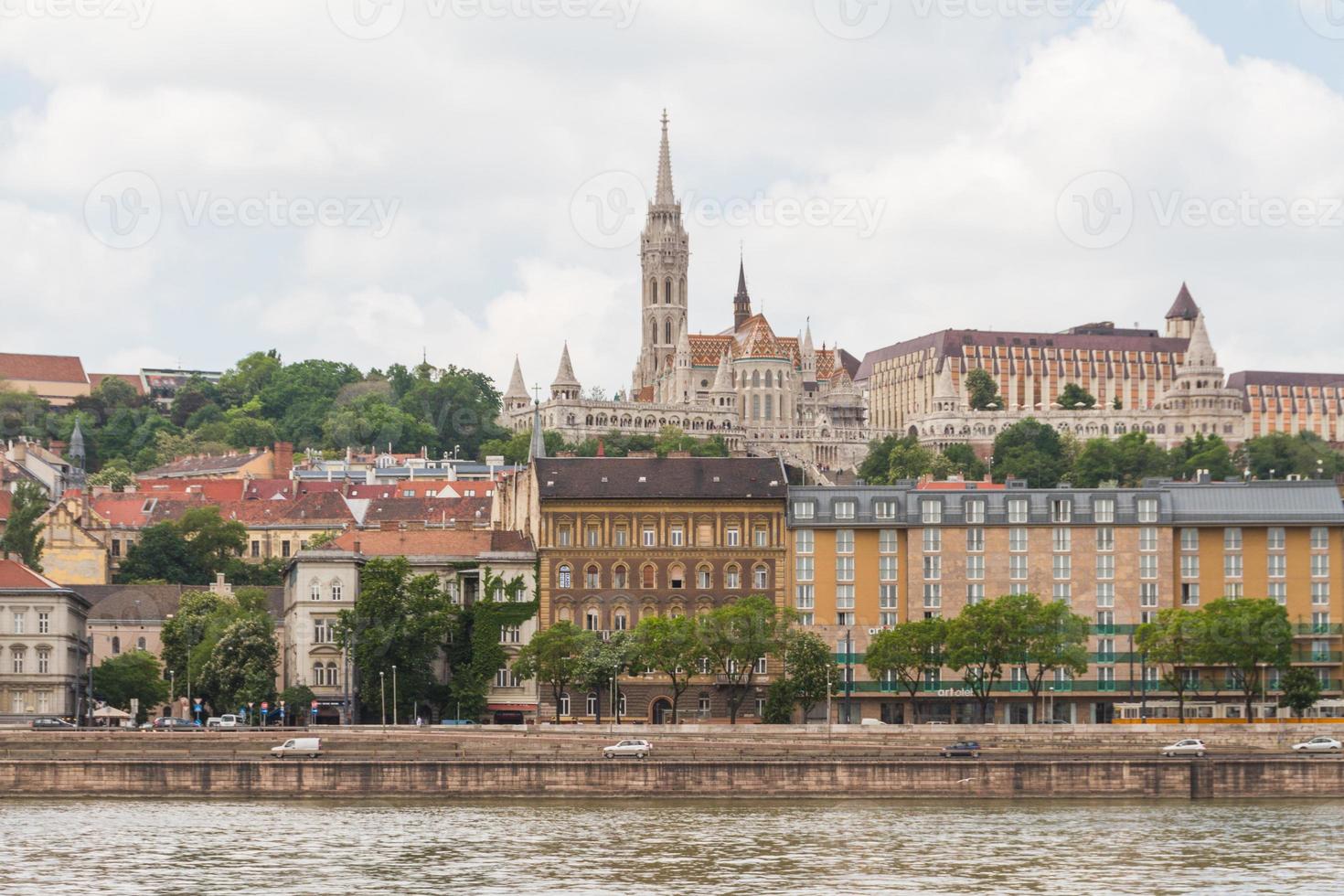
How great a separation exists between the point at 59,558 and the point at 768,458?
190 ft

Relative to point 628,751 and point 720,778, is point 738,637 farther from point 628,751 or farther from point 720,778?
point 720,778

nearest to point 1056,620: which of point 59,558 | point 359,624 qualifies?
point 359,624

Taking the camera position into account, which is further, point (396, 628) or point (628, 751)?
point (396, 628)

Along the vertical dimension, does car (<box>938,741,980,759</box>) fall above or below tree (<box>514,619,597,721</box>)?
below

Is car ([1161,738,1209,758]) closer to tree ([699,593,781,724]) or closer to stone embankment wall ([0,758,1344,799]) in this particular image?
stone embankment wall ([0,758,1344,799])

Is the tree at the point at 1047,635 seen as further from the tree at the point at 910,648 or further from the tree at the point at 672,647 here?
the tree at the point at 672,647

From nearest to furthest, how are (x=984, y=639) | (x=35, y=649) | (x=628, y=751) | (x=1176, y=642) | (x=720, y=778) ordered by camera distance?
(x=720, y=778) → (x=628, y=751) → (x=984, y=639) → (x=1176, y=642) → (x=35, y=649)

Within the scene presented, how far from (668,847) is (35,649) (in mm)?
48426

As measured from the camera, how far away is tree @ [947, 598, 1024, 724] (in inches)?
4377

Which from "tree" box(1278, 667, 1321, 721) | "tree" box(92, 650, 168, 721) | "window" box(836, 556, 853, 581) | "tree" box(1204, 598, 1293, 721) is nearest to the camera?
"tree" box(1204, 598, 1293, 721)

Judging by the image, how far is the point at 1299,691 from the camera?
368 feet

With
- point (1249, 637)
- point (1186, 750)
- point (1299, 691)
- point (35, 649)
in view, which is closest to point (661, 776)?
point (1186, 750)

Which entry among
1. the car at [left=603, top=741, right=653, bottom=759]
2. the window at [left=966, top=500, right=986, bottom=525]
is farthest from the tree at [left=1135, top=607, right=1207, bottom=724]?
the car at [left=603, top=741, right=653, bottom=759]

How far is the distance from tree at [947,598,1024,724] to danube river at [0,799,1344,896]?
2153cm
